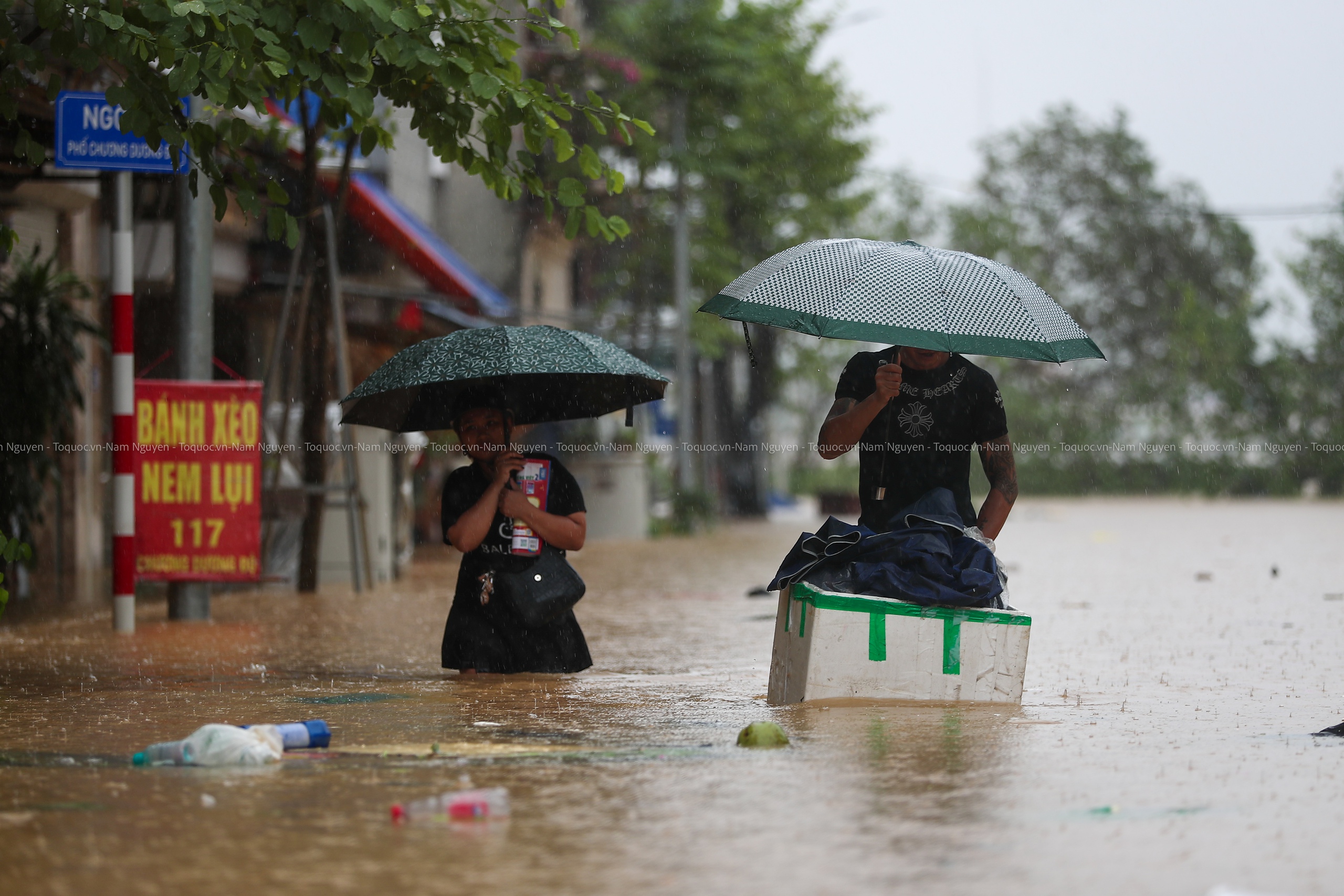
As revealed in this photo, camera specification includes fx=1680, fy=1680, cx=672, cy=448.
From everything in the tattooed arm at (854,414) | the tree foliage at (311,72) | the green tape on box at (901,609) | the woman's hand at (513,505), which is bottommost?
the green tape on box at (901,609)

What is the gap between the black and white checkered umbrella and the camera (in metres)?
6.16

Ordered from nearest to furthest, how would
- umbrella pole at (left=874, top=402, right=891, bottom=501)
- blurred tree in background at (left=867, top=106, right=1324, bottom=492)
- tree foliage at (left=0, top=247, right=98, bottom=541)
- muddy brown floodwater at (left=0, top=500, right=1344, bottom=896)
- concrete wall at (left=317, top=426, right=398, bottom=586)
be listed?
1. muddy brown floodwater at (left=0, top=500, right=1344, bottom=896)
2. umbrella pole at (left=874, top=402, right=891, bottom=501)
3. tree foliage at (left=0, top=247, right=98, bottom=541)
4. concrete wall at (left=317, top=426, right=398, bottom=586)
5. blurred tree in background at (left=867, top=106, right=1324, bottom=492)

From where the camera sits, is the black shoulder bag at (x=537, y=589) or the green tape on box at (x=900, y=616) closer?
the green tape on box at (x=900, y=616)

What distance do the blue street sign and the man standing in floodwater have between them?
4.69 m

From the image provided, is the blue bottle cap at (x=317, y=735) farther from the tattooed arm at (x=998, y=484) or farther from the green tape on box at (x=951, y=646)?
the tattooed arm at (x=998, y=484)

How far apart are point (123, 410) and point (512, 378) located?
3575 mm

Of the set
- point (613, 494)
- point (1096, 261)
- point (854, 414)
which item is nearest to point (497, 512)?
point (854, 414)

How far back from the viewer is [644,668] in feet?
26.8

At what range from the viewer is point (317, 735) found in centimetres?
535

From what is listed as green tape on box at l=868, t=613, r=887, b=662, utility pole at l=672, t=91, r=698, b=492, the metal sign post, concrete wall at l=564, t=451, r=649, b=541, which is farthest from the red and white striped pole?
utility pole at l=672, t=91, r=698, b=492

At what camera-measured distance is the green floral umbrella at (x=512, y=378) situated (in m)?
6.73

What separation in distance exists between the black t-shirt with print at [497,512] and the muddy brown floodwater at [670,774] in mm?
561

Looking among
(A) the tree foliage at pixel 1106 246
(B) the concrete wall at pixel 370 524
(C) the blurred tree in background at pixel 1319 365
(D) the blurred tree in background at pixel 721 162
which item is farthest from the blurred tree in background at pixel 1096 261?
(B) the concrete wall at pixel 370 524

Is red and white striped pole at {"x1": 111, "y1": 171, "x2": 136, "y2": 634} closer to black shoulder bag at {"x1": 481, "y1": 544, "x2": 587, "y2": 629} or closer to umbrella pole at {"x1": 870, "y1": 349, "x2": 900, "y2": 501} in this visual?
black shoulder bag at {"x1": 481, "y1": 544, "x2": 587, "y2": 629}
